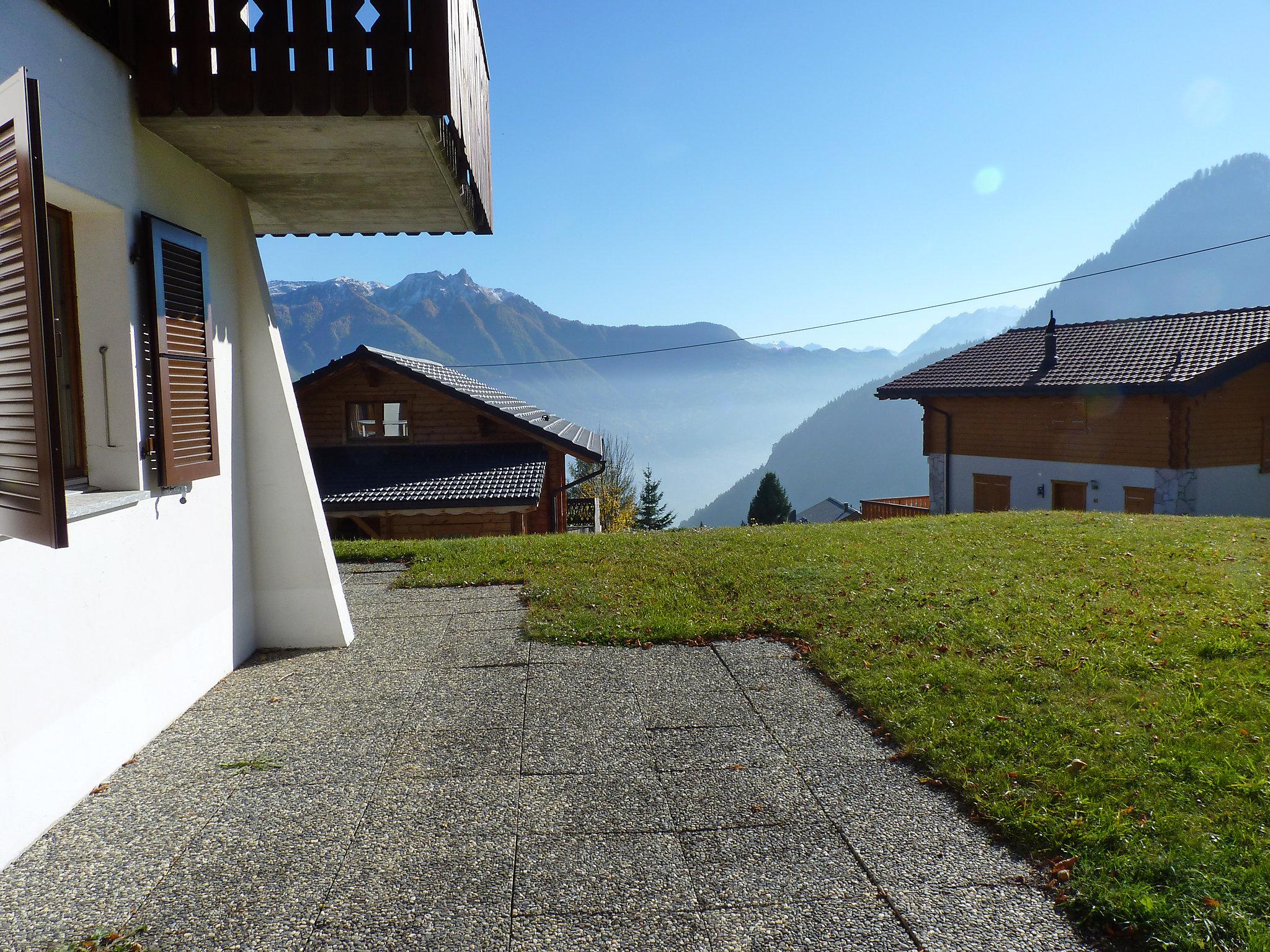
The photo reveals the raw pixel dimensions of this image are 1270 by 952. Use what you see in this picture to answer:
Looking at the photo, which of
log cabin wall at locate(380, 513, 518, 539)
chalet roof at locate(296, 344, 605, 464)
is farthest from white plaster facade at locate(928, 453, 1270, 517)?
log cabin wall at locate(380, 513, 518, 539)

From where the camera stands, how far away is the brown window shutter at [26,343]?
2391 mm

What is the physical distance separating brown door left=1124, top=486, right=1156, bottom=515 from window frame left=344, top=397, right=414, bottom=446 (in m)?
19.2

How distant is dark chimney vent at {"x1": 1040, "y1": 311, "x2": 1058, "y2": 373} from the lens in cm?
2559

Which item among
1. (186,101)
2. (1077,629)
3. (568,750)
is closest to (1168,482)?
(1077,629)

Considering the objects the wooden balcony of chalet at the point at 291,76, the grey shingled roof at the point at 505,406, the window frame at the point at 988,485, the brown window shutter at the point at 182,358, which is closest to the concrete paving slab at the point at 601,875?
the brown window shutter at the point at 182,358

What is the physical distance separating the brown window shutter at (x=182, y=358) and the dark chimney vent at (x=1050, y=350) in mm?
25817

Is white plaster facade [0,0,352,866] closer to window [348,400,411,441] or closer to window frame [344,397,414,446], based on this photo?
window frame [344,397,414,446]

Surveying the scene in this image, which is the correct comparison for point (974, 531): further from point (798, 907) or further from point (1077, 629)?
point (798, 907)

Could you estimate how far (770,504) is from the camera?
141ft

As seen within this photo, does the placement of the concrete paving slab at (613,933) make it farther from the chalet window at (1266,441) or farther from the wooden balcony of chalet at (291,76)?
the chalet window at (1266,441)

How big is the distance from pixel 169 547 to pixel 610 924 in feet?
11.0

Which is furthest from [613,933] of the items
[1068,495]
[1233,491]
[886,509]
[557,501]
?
[1068,495]

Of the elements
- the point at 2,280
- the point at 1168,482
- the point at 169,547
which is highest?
the point at 2,280

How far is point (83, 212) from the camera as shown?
4.06 m
